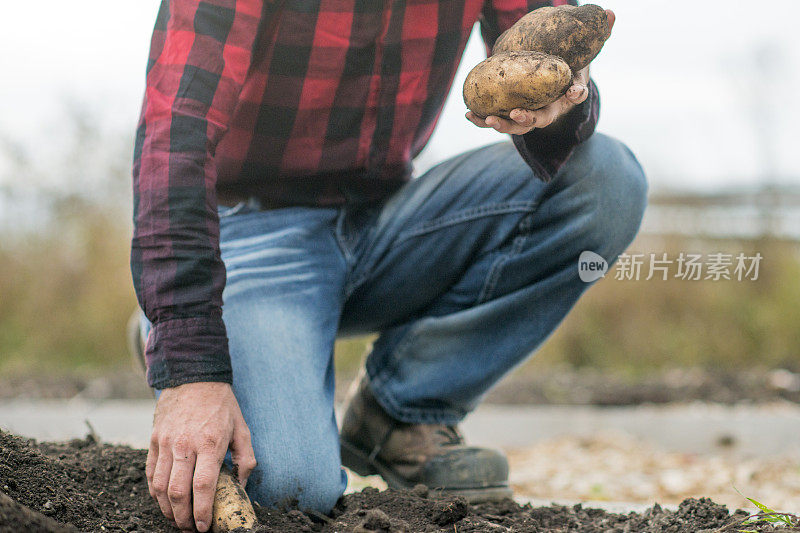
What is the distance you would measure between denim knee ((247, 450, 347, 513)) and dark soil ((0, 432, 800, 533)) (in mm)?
35

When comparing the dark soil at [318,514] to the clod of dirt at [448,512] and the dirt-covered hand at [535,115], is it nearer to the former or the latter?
the clod of dirt at [448,512]

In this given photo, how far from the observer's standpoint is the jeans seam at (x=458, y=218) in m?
1.96

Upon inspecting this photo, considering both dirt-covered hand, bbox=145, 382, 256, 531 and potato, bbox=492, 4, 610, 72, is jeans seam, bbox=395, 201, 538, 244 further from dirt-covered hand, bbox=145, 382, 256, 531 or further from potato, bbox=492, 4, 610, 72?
dirt-covered hand, bbox=145, 382, 256, 531

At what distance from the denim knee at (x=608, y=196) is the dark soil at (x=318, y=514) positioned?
2.34ft

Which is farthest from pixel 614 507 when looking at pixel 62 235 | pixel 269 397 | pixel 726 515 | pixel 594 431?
pixel 62 235

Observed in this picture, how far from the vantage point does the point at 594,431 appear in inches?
139

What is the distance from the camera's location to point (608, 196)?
1.88 metres

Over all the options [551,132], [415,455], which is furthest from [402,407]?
[551,132]

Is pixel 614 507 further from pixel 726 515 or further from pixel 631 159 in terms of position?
pixel 631 159

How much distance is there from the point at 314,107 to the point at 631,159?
0.91 metres

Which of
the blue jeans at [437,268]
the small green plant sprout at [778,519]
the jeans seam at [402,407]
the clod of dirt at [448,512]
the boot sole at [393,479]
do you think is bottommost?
the clod of dirt at [448,512]

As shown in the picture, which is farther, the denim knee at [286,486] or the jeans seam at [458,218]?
the jeans seam at [458,218]

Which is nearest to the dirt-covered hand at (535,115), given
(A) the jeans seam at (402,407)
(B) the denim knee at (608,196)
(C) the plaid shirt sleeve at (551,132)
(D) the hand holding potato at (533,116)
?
(D) the hand holding potato at (533,116)

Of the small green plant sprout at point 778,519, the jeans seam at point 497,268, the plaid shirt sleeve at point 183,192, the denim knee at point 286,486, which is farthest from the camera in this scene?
the jeans seam at point 497,268
